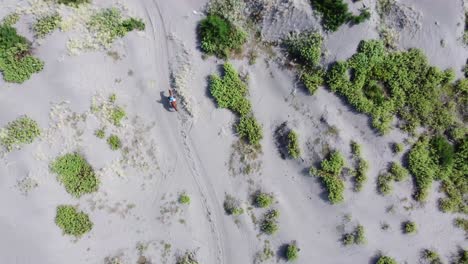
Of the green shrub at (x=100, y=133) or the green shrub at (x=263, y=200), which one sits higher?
the green shrub at (x=263, y=200)

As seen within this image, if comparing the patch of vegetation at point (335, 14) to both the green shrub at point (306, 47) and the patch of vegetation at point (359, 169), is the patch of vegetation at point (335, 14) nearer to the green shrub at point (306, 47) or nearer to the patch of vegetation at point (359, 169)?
the green shrub at point (306, 47)

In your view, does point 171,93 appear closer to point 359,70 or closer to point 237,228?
point 237,228

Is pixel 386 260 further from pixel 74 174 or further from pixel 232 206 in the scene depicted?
pixel 74 174

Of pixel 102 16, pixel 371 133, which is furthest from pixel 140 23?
pixel 371 133

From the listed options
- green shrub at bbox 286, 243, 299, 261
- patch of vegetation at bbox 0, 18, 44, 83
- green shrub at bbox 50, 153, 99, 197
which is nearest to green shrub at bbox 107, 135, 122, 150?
green shrub at bbox 50, 153, 99, 197

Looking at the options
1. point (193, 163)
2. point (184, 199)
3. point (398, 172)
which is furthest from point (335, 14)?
point (184, 199)

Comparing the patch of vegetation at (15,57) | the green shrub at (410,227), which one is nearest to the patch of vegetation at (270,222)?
the green shrub at (410,227)
